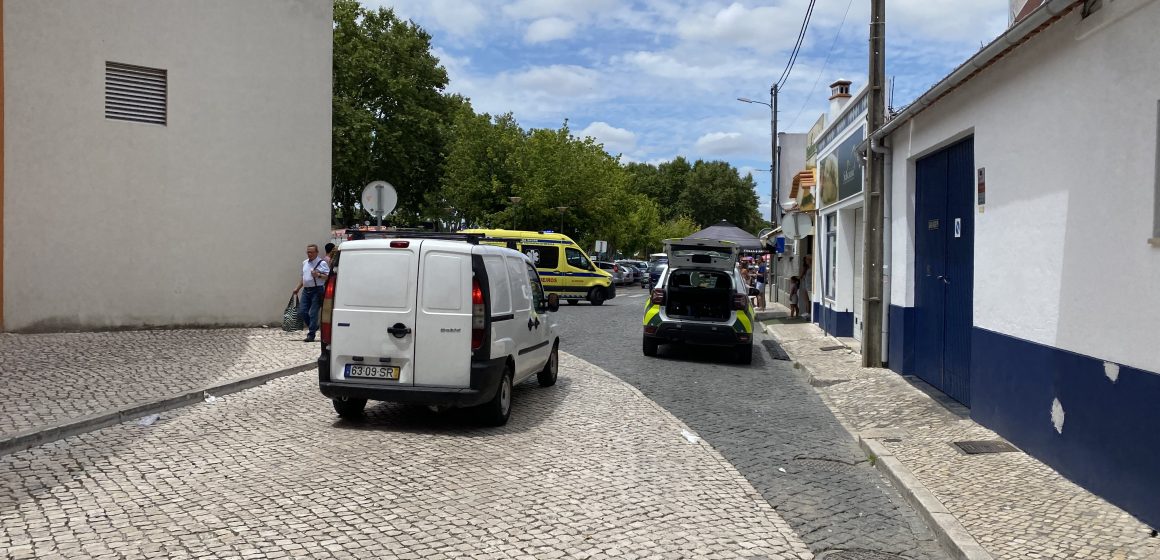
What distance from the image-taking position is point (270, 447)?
22.7 feet

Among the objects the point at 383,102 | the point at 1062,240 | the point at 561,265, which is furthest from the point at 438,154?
the point at 1062,240

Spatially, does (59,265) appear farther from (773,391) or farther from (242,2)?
(773,391)

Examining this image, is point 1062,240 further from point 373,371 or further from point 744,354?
point 744,354

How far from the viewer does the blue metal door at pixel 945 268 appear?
9391mm

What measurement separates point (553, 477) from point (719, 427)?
2.84 m

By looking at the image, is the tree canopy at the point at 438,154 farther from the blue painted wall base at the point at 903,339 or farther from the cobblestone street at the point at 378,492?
the cobblestone street at the point at 378,492

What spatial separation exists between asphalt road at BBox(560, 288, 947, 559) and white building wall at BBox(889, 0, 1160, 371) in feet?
5.83

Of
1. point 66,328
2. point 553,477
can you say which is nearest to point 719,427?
point 553,477

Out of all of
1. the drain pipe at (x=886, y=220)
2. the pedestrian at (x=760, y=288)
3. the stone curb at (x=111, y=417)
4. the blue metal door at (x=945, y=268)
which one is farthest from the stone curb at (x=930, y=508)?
the pedestrian at (x=760, y=288)

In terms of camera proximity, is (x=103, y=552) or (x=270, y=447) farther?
(x=270, y=447)

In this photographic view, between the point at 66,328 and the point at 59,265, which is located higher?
the point at 59,265

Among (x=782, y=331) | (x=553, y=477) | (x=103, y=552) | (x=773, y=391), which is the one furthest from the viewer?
(x=782, y=331)

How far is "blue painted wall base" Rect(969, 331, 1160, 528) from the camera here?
525cm

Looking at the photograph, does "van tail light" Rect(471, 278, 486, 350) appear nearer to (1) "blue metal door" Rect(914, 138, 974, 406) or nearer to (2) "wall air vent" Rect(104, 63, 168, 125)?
(1) "blue metal door" Rect(914, 138, 974, 406)
